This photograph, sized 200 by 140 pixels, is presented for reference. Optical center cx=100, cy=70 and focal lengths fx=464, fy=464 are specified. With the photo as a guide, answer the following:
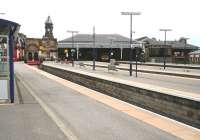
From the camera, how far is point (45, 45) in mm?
139125

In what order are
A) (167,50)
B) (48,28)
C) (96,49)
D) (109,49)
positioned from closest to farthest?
(167,50) < (48,28) < (96,49) < (109,49)

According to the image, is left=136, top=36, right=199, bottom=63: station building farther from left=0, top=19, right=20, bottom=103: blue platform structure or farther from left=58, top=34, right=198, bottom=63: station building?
left=0, top=19, right=20, bottom=103: blue platform structure

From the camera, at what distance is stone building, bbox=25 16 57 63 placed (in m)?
139

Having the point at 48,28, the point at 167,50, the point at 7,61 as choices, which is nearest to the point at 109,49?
the point at 167,50

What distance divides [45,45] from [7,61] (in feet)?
398

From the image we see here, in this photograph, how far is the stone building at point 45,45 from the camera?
13912 cm

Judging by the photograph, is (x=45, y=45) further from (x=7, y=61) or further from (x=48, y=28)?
(x=7, y=61)

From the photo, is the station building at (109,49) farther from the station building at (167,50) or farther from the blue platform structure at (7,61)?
the blue platform structure at (7,61)

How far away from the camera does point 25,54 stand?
142375mm

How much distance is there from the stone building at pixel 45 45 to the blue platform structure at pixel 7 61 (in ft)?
386

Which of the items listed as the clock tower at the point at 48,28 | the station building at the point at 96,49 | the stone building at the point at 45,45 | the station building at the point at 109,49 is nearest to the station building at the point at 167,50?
the station building at the point at 109,49

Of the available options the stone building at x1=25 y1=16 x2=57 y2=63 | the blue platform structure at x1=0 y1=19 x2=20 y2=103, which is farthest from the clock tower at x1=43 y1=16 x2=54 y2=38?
the blue platform structure at x1=0 y1=19 x2=20 y2=103

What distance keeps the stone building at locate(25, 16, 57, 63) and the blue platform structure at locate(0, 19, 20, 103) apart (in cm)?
11769

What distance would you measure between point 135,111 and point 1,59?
6278mm
